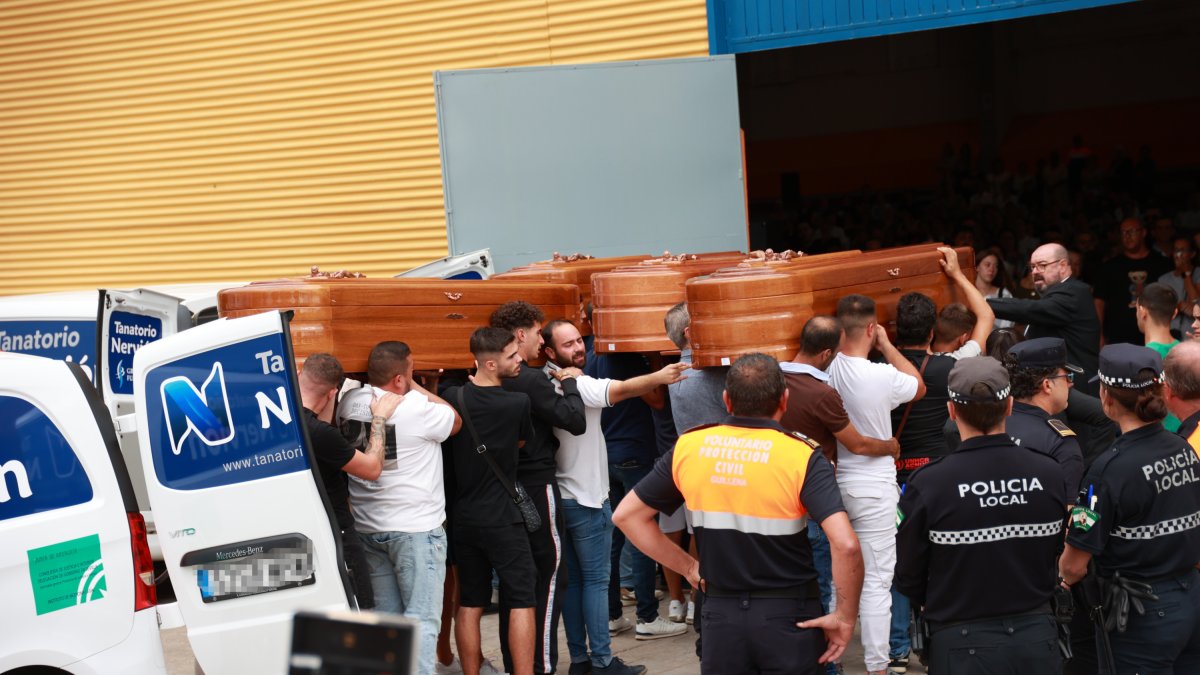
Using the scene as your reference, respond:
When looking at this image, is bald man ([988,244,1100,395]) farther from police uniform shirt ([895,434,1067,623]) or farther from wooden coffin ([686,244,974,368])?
police uniform shirt ([895,434,1067,623])

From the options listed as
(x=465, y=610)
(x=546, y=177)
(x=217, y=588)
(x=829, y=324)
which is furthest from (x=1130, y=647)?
(x=546, y=177)

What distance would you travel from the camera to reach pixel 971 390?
4.43 meters

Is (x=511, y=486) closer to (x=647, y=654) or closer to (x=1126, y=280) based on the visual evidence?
(x=647, y=654)

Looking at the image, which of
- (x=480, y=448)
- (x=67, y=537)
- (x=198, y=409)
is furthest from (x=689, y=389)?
(x=67, y=537)

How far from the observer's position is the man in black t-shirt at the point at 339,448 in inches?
231

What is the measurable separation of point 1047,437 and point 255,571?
3.52m

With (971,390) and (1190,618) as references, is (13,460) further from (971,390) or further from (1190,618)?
(1190,618)

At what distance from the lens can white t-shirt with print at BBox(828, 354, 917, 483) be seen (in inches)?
250

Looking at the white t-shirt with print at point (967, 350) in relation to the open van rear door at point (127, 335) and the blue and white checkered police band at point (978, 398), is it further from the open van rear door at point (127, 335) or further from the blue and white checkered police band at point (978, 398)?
the open van rear door at point (127, 335)

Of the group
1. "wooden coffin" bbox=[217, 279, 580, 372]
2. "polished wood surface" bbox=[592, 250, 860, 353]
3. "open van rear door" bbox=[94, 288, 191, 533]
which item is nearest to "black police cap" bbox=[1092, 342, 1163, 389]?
"polished wood surface" bbox=[592, 250, 860, 353]

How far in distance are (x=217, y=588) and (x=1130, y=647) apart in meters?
3.80

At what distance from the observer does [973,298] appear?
7352 mm

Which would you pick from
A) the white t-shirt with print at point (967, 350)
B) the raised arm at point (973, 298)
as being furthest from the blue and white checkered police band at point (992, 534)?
the raised arm at point (973, 298)

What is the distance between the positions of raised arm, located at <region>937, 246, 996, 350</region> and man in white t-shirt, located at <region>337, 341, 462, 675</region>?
312cm
